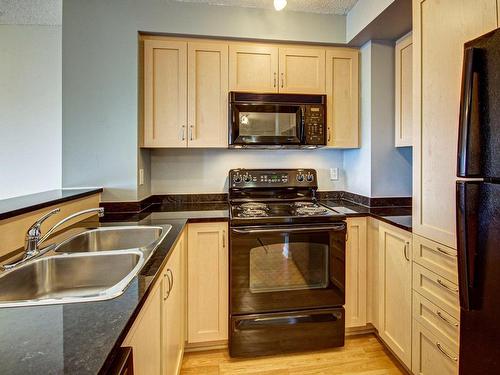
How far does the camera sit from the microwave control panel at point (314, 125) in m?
2.19

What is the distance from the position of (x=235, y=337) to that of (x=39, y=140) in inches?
88.3

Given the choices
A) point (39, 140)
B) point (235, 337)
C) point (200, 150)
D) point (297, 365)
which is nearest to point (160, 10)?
point (200, 150)

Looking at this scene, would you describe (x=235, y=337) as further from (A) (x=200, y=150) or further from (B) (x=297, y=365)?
(A) (x=200, y=150)

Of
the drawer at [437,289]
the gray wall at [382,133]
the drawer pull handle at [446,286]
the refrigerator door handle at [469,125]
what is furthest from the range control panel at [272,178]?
the refrigerator door handle at [469,125]

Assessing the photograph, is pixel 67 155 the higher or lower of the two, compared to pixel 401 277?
higher

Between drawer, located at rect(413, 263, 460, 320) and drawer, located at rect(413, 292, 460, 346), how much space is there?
0.03 m

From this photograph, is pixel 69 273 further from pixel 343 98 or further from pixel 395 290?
pixel 343 98

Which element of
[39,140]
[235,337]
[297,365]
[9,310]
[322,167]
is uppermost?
[39,140]

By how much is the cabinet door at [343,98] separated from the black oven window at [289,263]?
34.7 inches

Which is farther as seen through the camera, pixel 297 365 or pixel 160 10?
pixel 160 10

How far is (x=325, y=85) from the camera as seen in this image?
2.29 m

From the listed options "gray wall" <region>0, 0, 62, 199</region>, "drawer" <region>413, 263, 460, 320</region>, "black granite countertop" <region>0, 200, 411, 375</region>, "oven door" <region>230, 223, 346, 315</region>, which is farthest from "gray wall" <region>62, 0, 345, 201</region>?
"drawer" <region>413, 263, 460, 320</region>

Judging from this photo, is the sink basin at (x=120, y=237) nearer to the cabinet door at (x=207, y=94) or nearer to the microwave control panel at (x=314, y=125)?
the cabinet door at (x=207, y=94)

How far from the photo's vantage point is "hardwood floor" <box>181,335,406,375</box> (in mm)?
1786
